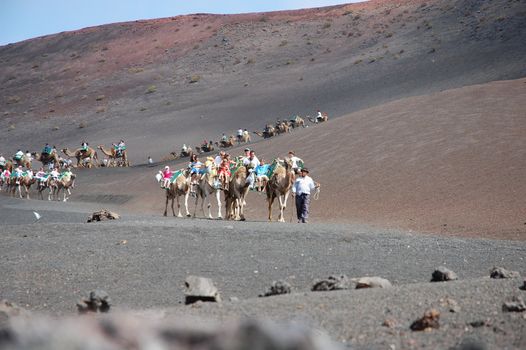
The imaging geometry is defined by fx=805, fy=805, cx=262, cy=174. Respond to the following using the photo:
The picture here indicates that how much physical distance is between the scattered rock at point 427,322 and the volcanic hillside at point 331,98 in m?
15.1

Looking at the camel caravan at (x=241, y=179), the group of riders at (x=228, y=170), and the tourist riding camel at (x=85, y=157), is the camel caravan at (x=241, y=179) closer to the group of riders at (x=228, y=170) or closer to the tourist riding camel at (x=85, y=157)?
the group of riders at (x=228, y=170)

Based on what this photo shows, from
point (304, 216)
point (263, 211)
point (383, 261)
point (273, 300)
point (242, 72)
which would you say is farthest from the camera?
point (242, 72)

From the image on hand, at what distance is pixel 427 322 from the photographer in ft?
26.8

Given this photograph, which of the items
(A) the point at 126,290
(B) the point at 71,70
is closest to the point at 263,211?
(A) the point at 126,290

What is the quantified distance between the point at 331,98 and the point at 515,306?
216 feet

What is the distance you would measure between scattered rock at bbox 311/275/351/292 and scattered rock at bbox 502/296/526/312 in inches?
117

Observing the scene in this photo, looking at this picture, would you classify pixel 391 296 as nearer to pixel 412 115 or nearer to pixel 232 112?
pixel 412 115

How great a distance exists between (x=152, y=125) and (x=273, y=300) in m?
74.0

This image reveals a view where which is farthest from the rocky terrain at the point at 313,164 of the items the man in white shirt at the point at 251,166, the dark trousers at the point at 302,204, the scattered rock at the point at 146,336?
the man in white shirt at the point at 251,166

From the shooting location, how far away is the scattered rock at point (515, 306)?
861cm

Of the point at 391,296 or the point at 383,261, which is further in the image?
the point at 383,261

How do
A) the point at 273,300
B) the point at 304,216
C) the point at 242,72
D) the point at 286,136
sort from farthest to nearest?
the point at 242,72, the point at 286,136, the point at 304,216, the point at 273,300

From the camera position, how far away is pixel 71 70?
116875mm

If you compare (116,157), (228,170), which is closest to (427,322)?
(228,170)
